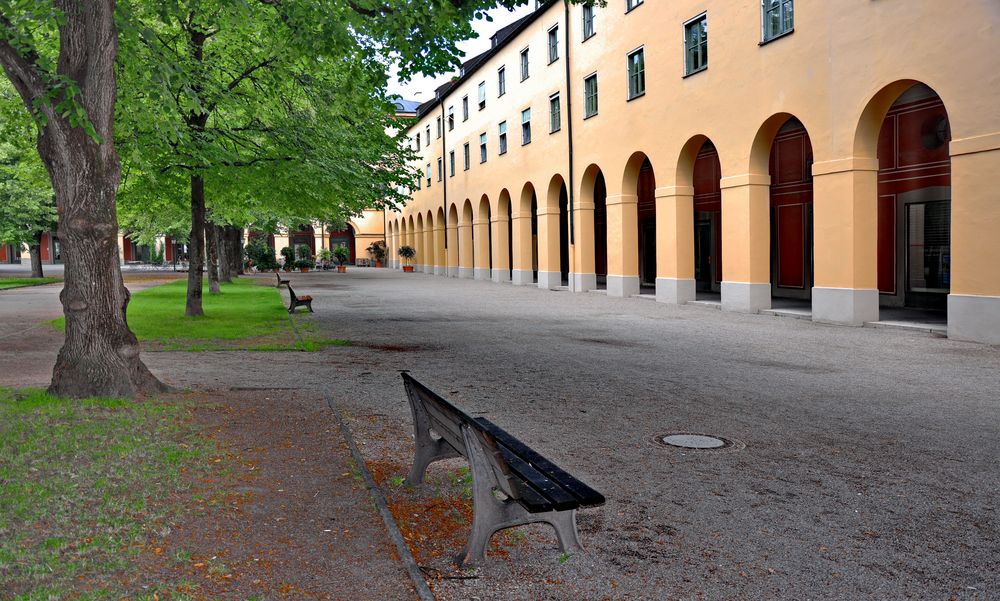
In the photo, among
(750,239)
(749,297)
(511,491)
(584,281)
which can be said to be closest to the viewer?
(511,491)

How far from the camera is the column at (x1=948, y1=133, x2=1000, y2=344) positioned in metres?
12.3

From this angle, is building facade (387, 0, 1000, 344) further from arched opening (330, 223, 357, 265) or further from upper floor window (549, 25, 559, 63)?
arched opening (330, 223, 357, 265)

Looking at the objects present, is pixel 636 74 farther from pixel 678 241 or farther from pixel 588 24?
pixel 678 241

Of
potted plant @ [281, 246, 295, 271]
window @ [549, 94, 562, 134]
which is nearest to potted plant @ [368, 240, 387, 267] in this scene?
potted plant @ [281, 246, 295, 271]

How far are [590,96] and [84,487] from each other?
2344 cm

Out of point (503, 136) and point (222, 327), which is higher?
point (503, 136)

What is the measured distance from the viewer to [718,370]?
10195 mm

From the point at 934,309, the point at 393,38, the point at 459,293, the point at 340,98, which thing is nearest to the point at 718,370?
the point at 393,38

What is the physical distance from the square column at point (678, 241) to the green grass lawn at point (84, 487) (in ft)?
51.7

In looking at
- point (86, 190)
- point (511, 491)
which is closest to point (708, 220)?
point (86, 190)

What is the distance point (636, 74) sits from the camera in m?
23.2

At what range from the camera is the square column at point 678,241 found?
21000 mm

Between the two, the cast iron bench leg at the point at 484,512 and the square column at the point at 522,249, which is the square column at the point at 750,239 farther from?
the cast iron bench leg at the point at 484,512

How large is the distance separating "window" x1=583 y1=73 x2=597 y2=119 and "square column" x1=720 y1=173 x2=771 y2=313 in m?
8.43
